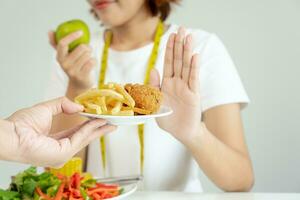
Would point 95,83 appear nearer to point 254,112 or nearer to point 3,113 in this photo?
point 254,112

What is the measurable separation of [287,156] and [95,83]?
1185mm

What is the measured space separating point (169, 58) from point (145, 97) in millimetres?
178

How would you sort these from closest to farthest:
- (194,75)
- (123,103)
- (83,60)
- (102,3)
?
1. (123,103)
2. (194,75)
3. (83,60)
4. (102,3)

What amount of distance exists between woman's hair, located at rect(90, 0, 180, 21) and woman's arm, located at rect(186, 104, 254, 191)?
0.42 metres

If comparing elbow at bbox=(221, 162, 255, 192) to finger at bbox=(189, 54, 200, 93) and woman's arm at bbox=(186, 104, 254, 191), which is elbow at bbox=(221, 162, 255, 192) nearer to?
woman's arm at bbox=(186, 104, 254, 191)

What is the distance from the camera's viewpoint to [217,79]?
1.46 metres

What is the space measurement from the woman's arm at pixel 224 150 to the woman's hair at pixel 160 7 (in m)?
0.42

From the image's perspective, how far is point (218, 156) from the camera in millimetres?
1324

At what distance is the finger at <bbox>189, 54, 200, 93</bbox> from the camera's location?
3.62 ft

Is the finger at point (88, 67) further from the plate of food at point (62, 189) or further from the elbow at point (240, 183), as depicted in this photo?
the elbow at point (240, 183)

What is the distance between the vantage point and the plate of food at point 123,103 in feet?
3.05

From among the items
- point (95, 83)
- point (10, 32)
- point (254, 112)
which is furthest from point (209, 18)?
point (10, 32)

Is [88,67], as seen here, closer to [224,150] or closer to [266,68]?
[224,150]

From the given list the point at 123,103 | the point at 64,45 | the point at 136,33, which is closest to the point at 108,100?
the point at 123,103
